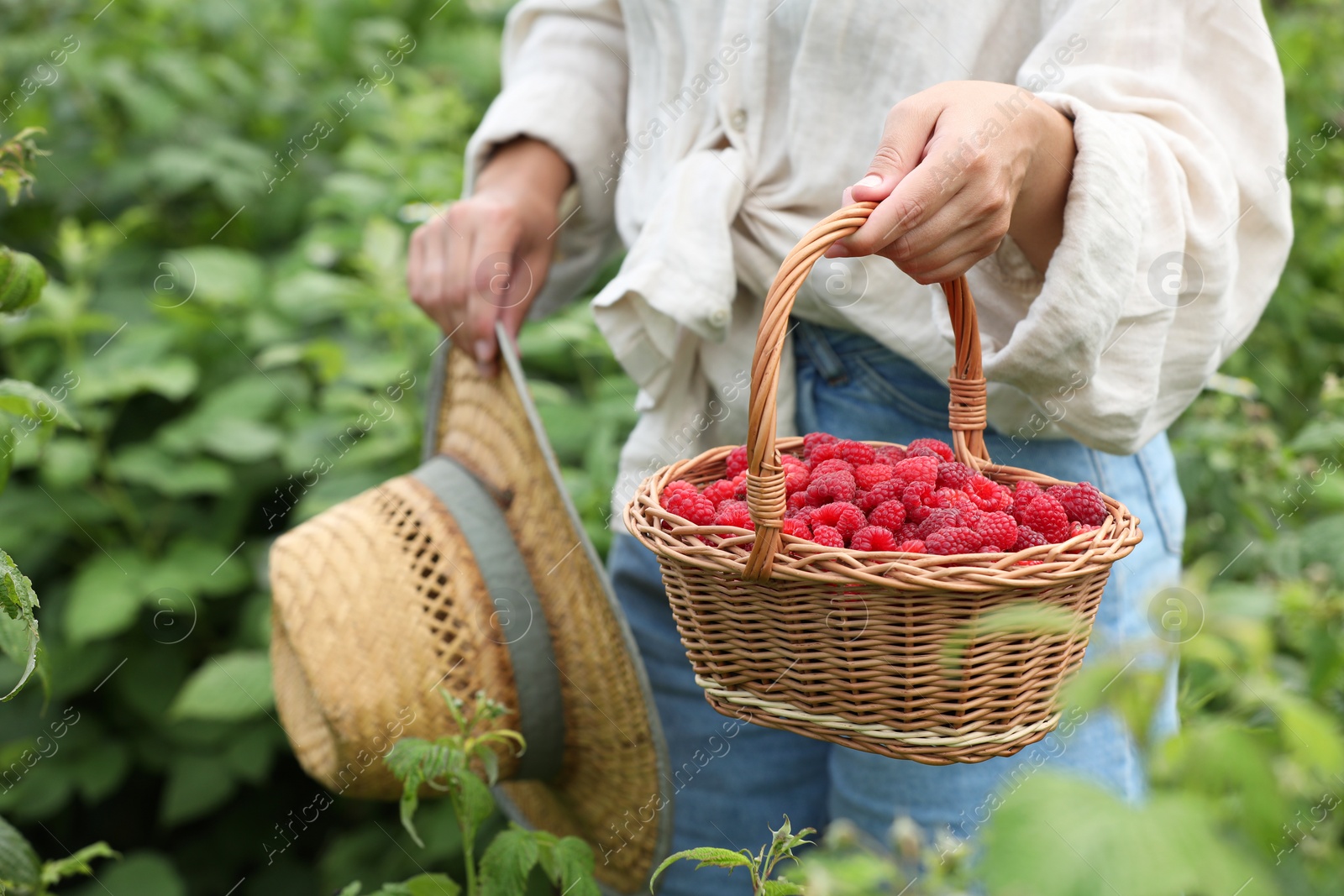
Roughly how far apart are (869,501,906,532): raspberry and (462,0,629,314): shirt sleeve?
718 mm

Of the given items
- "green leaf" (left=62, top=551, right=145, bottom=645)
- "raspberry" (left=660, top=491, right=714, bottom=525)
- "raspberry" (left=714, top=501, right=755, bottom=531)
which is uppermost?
"raspberry" (left=714, top=501, right=755, bottom=531)

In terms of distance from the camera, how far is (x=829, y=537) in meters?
0.73

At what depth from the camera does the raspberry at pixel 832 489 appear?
0.79 m

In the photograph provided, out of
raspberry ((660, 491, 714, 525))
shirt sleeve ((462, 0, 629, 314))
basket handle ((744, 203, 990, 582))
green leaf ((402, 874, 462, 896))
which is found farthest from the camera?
shirt sleeve ((462, 0, 629, 314))

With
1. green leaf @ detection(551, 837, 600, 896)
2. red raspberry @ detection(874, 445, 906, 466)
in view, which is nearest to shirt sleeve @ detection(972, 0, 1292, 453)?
red raspberry @ detection(874, 445, 906, 466)

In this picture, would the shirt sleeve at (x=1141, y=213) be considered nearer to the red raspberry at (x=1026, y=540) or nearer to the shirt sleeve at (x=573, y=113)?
the red raspberry at (x=1026, y=540)

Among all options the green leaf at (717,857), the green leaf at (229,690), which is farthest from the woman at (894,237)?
the green leaf at (229,690)

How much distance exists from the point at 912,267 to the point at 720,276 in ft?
0.90

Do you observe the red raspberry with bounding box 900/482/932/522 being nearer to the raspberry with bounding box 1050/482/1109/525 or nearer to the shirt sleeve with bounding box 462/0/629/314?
the raspberry with bounding box 1050/482/1109/525

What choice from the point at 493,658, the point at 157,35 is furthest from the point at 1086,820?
the point at 157,35

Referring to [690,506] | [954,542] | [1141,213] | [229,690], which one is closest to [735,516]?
[690,506]

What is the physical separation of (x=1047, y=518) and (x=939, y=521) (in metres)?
0.09

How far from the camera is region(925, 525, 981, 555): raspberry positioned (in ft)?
2.30

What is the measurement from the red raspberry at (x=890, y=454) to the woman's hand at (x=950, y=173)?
185mm
